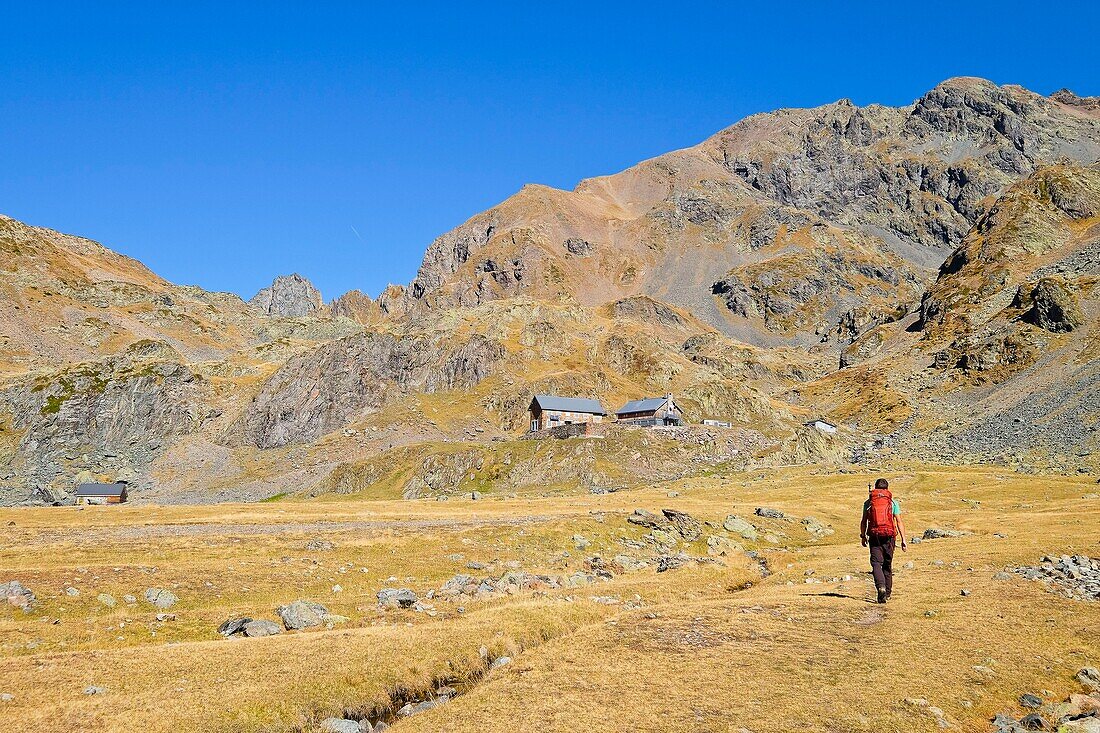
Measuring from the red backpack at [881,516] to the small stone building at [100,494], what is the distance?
13045 centimetres

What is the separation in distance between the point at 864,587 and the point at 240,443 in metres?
173

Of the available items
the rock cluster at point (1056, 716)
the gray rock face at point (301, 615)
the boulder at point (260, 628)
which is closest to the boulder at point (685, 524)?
the gray rock face at point (301, 615)

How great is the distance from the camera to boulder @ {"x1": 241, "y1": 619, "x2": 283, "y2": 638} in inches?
996

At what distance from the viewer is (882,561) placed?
81.2 ft

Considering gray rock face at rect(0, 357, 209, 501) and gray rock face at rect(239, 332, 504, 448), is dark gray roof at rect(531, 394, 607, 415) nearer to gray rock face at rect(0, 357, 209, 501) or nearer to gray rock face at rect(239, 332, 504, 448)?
gray rock face at rect(239, 332, 504, 448)

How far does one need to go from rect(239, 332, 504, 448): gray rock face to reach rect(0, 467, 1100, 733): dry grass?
Result: 134660 millimetres

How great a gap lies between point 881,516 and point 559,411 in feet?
432

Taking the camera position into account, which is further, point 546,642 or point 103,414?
point 103,414

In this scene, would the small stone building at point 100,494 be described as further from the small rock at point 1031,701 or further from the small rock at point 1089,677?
the small rock at point 1089,677

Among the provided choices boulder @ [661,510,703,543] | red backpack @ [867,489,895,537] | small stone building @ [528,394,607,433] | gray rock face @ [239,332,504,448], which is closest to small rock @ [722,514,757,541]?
boulder @ [661,510,703,543]

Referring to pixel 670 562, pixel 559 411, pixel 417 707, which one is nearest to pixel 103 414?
pixel 559 411

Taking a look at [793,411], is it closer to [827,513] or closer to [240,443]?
[827,513]

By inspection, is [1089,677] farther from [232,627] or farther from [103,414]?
[103,414]

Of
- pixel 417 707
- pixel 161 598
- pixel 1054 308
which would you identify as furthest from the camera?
pixel 1054 308
